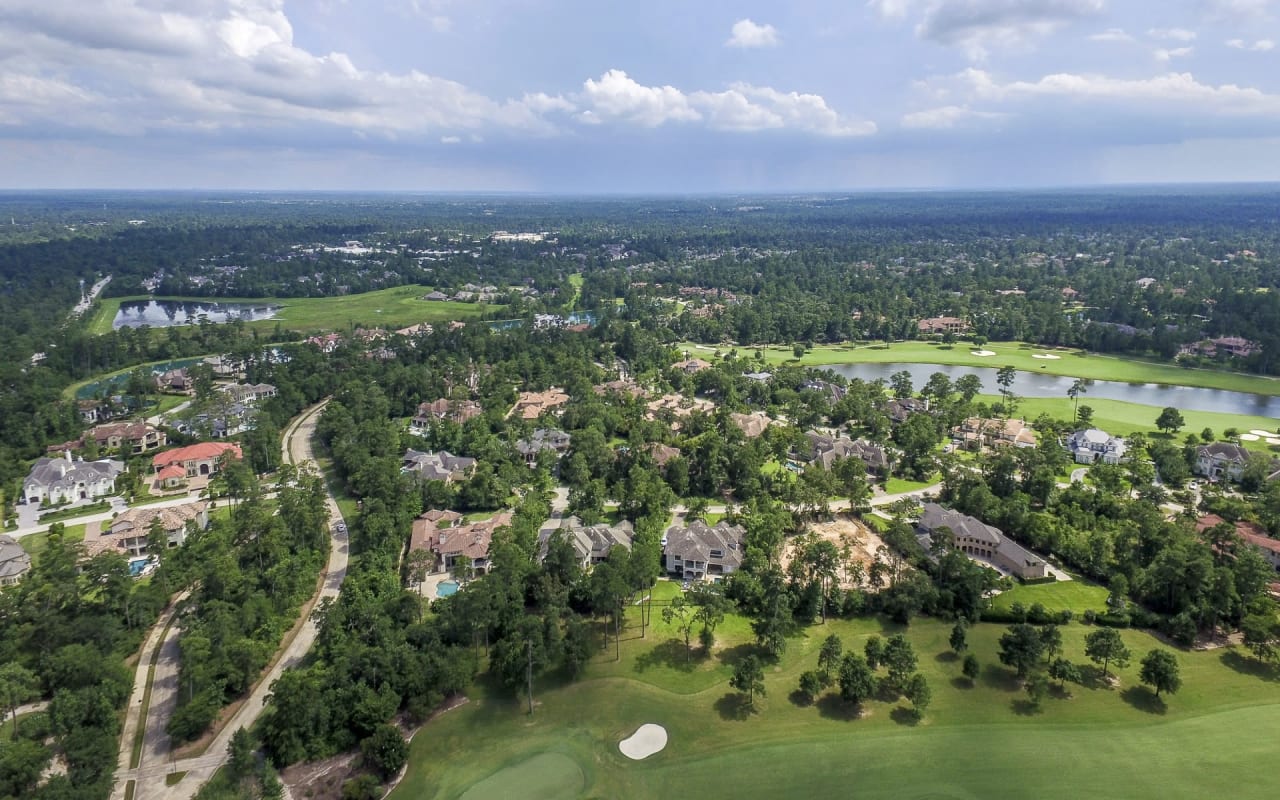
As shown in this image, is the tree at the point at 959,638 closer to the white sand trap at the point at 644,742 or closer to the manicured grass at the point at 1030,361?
the white sand trap at the point at 644,742

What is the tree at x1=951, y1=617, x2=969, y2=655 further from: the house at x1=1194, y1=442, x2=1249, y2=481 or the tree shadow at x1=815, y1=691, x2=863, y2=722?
the house at x1=1194, y1=442, x2=1249, y2=481

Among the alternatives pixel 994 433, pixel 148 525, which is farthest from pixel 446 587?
pixel 994 433

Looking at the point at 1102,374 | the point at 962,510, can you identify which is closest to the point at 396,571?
the point at 962,510

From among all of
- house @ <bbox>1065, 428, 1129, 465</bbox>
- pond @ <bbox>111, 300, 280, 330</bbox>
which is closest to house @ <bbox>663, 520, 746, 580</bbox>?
house @ <bbox>1065, 428, 1129, 465</bbox>

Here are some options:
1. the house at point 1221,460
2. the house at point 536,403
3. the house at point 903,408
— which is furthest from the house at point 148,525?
the house at point 1221,460

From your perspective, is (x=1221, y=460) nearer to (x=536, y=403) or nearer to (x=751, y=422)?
(x=751, y=422)
